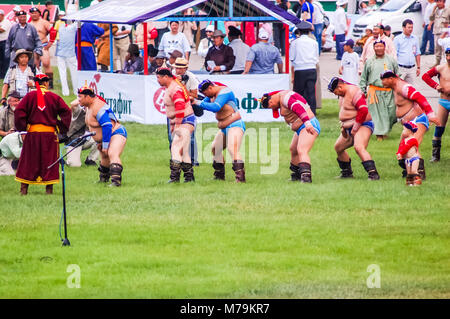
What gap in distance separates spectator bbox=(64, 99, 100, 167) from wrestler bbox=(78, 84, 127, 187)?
133 cm

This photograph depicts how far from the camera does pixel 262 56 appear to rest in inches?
883

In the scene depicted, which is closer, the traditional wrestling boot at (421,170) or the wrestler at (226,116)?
the wrestler at (226,116)

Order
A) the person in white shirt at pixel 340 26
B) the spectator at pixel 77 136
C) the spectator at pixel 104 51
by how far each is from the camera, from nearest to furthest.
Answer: the spectator at pixel 77 136, the spectator at pixel 104 51, the person in white shirt at pixel 340 26

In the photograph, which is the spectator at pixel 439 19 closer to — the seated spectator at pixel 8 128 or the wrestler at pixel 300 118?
the wrestler at pixel 300 118

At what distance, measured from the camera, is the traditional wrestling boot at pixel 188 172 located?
52.8 ft

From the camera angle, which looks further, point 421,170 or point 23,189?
point 421,170

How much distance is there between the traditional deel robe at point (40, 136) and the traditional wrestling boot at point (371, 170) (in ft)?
15.7

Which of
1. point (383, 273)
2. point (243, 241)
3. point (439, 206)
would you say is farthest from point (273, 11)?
point (383, 273)

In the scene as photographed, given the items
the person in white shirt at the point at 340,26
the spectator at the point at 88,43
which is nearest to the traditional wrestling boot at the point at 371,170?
the spectator at the point at 88,43

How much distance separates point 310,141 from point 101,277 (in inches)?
249

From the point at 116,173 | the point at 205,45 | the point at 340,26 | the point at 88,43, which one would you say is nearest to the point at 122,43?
the point at 88,43

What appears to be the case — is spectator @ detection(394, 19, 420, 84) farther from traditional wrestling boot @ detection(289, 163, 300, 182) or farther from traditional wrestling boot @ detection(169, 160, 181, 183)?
traditional wrestling boot @ detection(169, 160, 181, 183)

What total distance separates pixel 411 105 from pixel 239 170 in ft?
9.61

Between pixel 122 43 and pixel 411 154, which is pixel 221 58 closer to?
pixel 122 43
